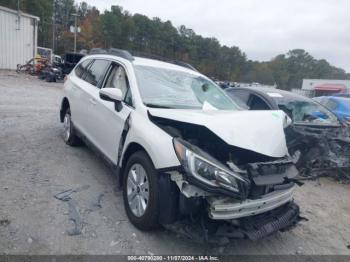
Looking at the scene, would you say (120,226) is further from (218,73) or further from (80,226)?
(218,73)

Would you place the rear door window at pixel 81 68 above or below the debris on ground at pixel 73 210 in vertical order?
above

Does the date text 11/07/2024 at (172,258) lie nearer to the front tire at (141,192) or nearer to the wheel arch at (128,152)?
the front tire at (141,192)

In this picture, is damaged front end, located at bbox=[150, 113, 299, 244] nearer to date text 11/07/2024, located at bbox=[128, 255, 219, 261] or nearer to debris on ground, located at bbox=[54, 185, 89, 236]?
date text 11/07/2024, located at bbox=[128, 255, 219, 261]

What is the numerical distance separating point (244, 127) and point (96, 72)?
9.41ft

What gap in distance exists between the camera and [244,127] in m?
3.26

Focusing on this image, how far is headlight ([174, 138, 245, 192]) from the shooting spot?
2.78m

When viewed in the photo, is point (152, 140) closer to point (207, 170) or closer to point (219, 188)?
point (207, 170)

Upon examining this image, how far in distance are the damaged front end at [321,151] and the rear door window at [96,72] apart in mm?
3397

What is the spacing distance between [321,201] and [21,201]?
14.2 ft

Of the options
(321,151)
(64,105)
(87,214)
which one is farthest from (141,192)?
(321,151)

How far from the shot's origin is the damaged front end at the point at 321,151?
18.9 ft

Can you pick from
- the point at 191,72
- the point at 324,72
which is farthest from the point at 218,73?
the point at 191,72

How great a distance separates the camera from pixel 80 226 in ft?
11.3

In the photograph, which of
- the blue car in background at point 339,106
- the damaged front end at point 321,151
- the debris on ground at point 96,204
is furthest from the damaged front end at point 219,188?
the blue car in background at point 339,106
